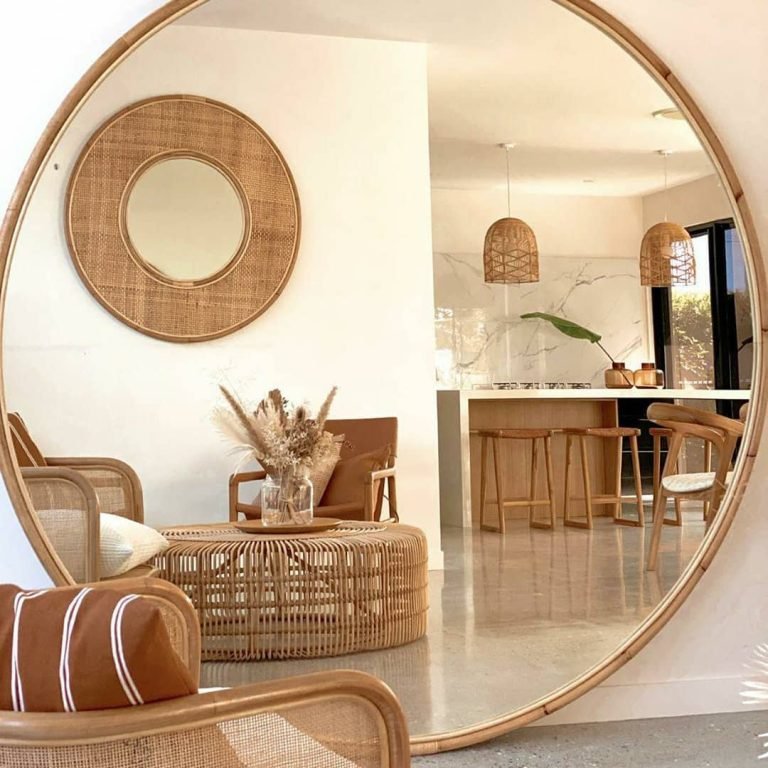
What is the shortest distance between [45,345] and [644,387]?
134cm

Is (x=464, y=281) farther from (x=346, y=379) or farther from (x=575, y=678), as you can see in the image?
(x=575, y=678)

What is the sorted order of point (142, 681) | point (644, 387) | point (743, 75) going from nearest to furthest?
point (142, 681)
point (644, 387)
point (743, 75)

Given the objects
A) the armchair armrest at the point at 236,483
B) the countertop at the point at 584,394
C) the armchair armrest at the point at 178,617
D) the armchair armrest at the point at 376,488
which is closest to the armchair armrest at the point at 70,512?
the armchair armrest at the point at 236,483

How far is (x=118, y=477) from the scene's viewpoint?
7.78 feet

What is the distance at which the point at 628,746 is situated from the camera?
2494 mm

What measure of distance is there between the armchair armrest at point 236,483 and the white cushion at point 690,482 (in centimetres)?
95

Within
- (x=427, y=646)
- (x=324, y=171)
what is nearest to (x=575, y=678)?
(x=427, y=646)

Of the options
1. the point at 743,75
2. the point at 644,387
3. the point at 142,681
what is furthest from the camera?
the point at 743,75

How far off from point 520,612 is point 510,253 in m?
0.82

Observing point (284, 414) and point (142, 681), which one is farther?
point (284, 414)

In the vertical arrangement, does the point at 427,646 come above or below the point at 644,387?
below

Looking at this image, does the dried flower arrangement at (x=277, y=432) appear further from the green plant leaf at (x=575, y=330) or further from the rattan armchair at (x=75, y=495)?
the green plant leaf at (x=575, y=330)

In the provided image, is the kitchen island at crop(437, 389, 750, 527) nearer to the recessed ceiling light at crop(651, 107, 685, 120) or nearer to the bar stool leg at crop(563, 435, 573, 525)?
the bar stool leg at crop(563, 435, 573, 525)

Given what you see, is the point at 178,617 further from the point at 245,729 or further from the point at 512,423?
the point at 512,423
